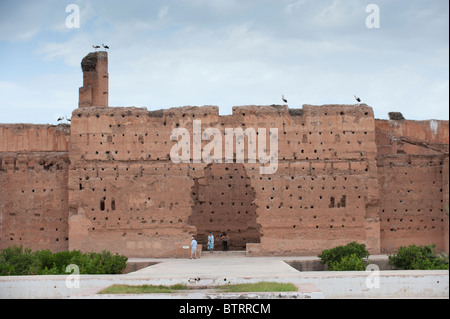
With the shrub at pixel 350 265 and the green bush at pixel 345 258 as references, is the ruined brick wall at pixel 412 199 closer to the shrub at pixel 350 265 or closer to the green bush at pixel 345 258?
the green bush at pixel 345 258

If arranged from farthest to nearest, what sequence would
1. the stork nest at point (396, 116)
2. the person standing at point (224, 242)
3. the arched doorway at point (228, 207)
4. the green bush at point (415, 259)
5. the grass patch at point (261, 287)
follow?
1. the stork nest at point (396, 116)
2. the arched doorway at point (228, 207)
3. the person standing at point (224, 242)
4. the green bush at point (415, 259)
5. the grass patch at point (261, 287)

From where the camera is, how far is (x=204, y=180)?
23234 millimetres

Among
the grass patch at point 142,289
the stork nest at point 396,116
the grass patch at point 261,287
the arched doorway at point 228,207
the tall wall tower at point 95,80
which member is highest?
the tall wall tower at point 95,80

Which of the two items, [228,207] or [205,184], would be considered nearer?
[205,184]

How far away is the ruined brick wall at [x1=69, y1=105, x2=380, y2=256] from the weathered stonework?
3cm

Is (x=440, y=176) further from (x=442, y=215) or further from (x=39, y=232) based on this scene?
(x=39, y=232)

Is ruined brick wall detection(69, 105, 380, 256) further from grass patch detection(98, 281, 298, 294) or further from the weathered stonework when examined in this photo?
grass patch detection(98, 281, 298, 294)

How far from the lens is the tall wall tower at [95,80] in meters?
28.2

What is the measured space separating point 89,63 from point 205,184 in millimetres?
8067

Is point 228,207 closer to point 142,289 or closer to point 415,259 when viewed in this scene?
point 415,259

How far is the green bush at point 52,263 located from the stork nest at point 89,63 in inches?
420

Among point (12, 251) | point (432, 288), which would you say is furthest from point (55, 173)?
point (432, 288)

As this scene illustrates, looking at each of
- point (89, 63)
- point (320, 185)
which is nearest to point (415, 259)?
point (320, 185)

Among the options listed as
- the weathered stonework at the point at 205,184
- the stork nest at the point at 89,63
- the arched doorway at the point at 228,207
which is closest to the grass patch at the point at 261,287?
the weathered stonework at the point at 205,184
